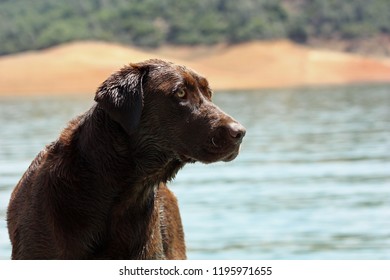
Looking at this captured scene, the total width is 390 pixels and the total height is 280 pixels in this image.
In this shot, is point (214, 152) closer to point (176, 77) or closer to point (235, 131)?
point (235, 131)

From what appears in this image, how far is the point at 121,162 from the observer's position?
205 inches

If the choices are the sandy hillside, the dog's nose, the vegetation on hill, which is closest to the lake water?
the dog's nose

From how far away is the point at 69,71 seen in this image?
80.7 metres

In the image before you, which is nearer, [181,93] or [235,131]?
[235,131]

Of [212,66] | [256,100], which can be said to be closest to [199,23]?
[212,66]

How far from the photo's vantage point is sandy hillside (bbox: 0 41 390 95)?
7825 cm

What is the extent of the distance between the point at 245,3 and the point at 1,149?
7487 cm

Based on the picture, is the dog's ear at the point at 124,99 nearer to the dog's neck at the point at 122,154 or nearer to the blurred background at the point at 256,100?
the dog's neck at the point at 122,154

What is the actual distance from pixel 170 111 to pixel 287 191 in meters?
11.1

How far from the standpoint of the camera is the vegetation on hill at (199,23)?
9306 cm

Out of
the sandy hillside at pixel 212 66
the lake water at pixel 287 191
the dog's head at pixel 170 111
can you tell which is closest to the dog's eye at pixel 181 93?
the dog's head at pixel 170 111

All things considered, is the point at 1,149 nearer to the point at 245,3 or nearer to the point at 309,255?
the point at 309,255

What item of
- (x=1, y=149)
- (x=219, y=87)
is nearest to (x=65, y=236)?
(x=1, y=149)

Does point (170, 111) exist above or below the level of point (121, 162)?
above
